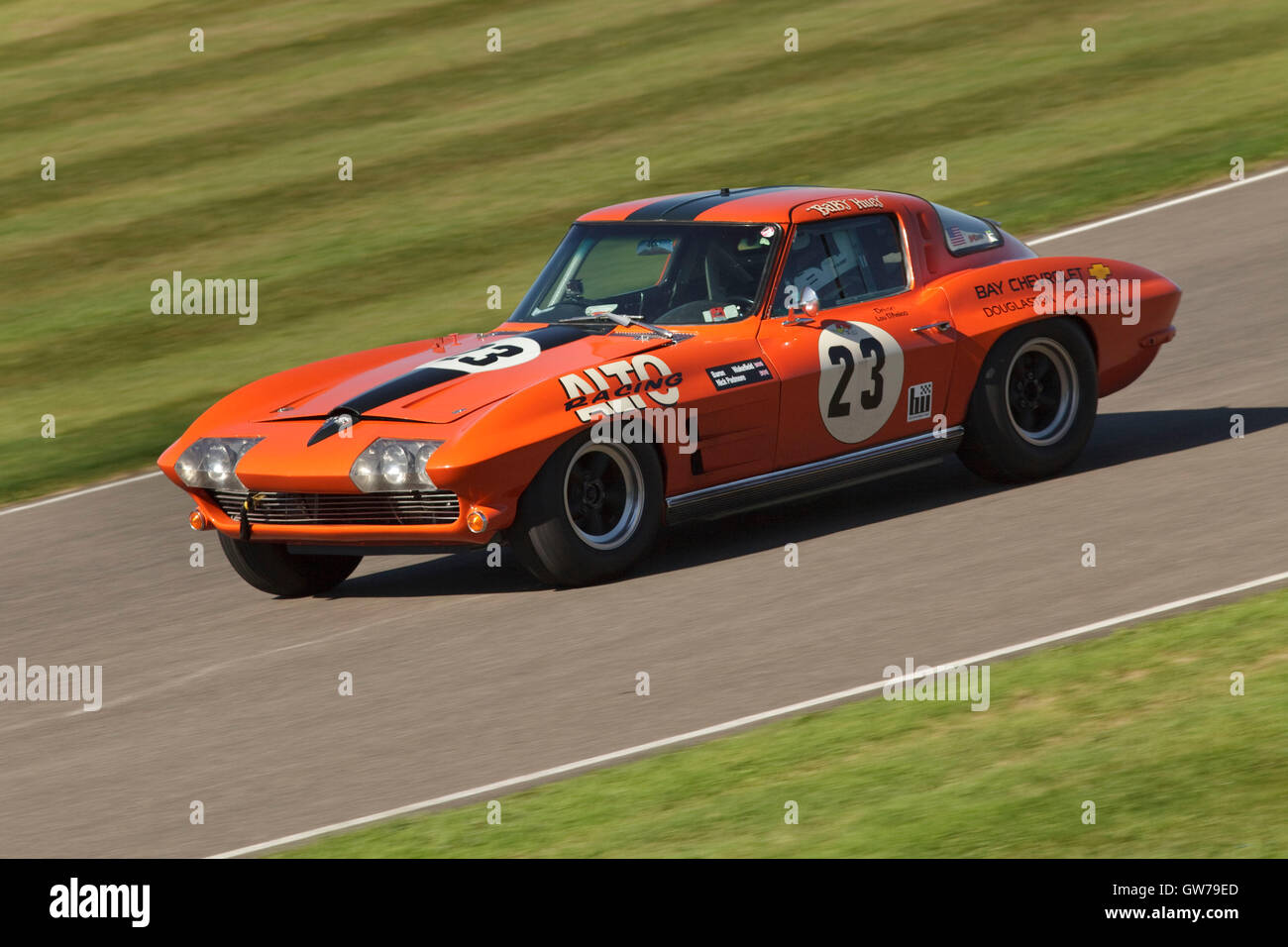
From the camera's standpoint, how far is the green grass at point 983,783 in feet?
18.2

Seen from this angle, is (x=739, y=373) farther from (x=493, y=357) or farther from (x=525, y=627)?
(x=525, y=627)

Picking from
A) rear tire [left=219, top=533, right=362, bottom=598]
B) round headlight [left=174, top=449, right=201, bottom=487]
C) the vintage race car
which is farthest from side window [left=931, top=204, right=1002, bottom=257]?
round headlight [left=174, top=449, right=201, bottom=487]

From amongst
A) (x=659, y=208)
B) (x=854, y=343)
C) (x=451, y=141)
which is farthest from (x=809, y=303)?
(x=451, y=141)

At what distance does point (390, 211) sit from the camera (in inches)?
741

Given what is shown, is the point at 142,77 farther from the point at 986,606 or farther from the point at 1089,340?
the point at 986,606

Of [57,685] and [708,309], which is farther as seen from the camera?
[708,309]

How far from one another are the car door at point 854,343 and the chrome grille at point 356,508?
5.64 feet

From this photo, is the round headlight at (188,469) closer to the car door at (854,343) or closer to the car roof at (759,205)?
the car roof at (759,205)

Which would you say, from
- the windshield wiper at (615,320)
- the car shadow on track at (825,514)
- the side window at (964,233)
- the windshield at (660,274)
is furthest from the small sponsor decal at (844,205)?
the car shadow on track at (825,514)

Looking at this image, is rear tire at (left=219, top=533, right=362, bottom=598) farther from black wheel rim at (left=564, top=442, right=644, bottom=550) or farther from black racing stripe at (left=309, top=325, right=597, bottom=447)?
black wheel rim at (left=564, top=442, right=644, bottom=550)

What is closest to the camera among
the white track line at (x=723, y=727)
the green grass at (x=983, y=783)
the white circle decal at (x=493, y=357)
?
the green grass at (x=983, y=783)

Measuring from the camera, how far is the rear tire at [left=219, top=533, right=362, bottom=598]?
9359mm
